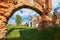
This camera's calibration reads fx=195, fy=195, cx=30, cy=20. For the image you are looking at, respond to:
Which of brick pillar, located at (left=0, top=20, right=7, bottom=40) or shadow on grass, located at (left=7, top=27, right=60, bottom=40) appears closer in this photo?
brick pillar, located at (left=0, top=20, right=7, bottom=40)

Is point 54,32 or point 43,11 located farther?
point 43,11

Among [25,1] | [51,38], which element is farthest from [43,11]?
[51,38]

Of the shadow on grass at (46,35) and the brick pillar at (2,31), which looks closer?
the brick pillar at (2,31)

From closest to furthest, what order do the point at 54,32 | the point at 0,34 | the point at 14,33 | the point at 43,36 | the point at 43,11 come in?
the point at 0,34
the point at 54,32
the point at 43,36
the point at 43,11
the point at 14,33

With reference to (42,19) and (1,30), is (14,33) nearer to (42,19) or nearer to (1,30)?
(42,19)

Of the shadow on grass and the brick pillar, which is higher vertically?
the brick pillar

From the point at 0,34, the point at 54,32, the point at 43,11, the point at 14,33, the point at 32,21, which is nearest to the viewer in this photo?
the point at 0,34

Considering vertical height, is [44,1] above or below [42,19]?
above

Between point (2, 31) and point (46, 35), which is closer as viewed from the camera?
point (2, 31)

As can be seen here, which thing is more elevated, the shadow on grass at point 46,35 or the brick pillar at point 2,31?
the brick pillar at point 2,31

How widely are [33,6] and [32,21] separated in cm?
1868

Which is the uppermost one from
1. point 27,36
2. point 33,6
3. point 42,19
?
point 33,6

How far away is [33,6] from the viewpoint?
13.1 metres

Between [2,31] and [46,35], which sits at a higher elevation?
[2,31]
